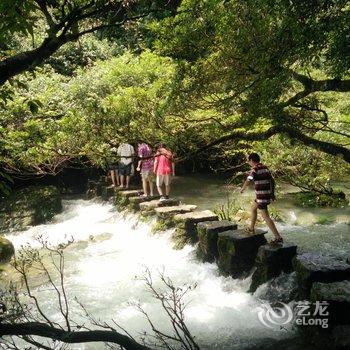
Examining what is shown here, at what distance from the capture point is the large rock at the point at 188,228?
32.3 ft

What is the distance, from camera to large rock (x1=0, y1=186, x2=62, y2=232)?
1382 cm

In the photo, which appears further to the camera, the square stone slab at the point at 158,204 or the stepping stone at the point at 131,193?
the stepping stone at the point at 131,193

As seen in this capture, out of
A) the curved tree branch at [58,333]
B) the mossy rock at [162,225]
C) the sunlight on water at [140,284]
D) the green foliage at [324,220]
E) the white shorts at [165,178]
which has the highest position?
the white shorts at [165,178]

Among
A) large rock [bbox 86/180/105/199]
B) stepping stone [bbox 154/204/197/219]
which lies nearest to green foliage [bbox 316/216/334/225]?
stepping stone [bbox 154/204/197/219]

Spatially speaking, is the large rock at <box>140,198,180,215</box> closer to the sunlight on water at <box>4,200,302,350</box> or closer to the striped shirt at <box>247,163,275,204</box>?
the sunlight on water at <box>4,200,302,350</box>

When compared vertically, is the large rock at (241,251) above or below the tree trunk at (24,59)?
below

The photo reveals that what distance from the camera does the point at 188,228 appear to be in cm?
992

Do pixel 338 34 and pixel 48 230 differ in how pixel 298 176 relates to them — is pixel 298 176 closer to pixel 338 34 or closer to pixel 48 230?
pixel 338 34

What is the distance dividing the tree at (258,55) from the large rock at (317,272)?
5.49 ft

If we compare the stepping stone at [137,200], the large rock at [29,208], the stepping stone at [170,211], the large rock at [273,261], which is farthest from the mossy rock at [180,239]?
the large rock at [29,208]

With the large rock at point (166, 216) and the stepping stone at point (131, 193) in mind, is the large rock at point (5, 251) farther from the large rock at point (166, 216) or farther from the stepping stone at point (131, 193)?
the stepping stone at point (131, 193)

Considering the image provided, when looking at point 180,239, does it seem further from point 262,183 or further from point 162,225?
point 262,183

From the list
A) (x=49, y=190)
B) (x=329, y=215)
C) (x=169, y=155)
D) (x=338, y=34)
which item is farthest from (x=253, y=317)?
(x=49, y=190)

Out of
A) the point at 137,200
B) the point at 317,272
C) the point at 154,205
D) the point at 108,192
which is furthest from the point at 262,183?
the point at 108,192
